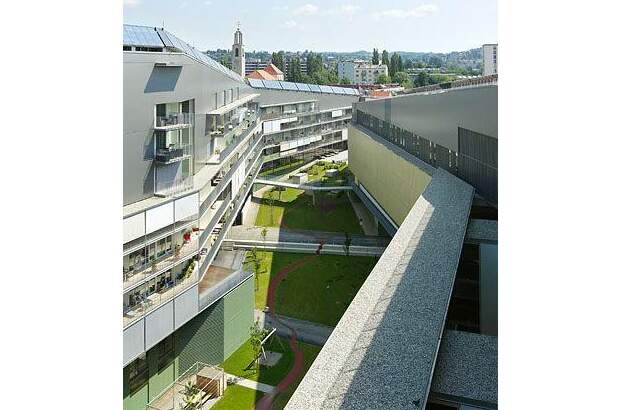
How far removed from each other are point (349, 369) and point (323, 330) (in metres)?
8.11

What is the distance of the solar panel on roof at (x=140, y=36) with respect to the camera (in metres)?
9.45

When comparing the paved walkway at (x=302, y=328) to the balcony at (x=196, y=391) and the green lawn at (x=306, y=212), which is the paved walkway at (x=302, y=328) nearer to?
the balcony at (x=196, y=391)

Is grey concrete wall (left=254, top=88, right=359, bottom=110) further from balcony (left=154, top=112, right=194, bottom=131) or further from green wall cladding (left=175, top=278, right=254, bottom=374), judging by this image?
balcony (left=154, top=112, right=194, bottom=131)

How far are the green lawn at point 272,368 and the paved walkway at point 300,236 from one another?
7634mm

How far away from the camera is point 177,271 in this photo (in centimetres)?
954

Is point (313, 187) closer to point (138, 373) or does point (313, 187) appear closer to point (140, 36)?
point (140, 36)

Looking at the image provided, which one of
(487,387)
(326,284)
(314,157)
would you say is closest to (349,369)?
(487,387)

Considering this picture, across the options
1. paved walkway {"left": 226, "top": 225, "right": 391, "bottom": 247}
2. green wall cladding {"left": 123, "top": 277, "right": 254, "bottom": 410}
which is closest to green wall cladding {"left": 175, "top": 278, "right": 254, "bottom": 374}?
green wall cladding {"left": 123, "top": 277, "right": 254, "bottom": 410}

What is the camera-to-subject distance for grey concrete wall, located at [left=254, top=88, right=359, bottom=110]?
2922cm

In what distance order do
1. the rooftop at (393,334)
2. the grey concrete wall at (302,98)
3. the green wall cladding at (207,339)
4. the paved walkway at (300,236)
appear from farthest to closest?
the grey concrete wall at (302,98), the paved walkway at (300,236), the green wall cladding at (207,339), the rooftop at (393,334)

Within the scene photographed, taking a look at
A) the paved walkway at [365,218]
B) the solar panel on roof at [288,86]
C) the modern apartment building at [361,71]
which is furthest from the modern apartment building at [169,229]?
the modern apartment building at [361,71]

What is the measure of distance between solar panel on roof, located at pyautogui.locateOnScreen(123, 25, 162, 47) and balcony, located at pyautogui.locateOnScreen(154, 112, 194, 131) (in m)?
1.36
